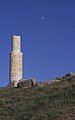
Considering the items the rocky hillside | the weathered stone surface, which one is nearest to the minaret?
the weathered stone surface

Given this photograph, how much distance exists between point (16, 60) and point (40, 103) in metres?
41.2

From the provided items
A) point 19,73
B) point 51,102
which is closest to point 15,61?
point 19,73

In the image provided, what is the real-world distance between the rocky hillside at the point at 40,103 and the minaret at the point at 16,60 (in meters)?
31.4

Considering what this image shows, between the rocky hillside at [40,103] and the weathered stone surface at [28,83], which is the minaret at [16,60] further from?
the rocky hillside at [40,103]

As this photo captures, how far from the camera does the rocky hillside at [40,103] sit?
3229cm

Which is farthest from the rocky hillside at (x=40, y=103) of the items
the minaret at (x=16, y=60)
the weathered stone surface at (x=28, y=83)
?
the minaret at (x=16, y=60)

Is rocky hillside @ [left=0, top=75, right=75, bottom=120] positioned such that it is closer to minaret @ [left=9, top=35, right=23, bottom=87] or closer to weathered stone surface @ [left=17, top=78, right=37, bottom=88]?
weathered stone surface @ [left=17, top=78, right=37, bottom=88]

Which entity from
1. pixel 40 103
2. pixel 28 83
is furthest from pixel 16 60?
pixel 40 103

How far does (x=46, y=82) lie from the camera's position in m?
47.2

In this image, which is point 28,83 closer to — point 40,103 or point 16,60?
point 40,103

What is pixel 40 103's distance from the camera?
35.6m

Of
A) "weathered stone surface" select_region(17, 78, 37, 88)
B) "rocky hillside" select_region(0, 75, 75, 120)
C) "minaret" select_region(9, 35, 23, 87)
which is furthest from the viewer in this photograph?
"minaret" select_region(9, 35, 23, 87)

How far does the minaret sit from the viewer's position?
74750 mm

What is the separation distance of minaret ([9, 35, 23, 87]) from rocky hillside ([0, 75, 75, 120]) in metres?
31.4
